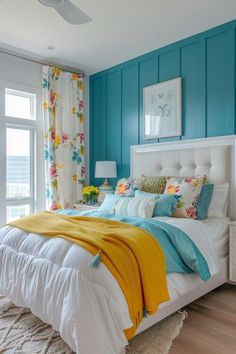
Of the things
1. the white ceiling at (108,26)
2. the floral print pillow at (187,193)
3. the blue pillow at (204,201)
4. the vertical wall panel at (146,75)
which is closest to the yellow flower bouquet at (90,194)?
the vertical wall panel at (146,75)

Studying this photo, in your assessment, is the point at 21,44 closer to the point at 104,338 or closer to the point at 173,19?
the point at 173,19

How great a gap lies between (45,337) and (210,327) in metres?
1.19

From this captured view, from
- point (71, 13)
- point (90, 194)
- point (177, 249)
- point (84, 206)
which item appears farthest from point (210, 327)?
point (71, 13)

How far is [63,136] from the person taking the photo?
4.41 m

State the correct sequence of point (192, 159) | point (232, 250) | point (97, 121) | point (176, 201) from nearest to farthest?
1. point (232, 250)
2. point (176, 201)
3. point (192, 159)
4. point (97, 121)

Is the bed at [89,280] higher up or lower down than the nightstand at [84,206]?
lower down

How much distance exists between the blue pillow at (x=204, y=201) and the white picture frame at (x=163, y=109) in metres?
0.86

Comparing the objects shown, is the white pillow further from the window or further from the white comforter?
the window

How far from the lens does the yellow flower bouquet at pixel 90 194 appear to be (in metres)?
4.23

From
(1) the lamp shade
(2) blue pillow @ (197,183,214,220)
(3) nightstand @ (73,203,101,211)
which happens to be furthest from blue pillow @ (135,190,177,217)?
(1) the lamp shade

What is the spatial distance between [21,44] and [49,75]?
61cm

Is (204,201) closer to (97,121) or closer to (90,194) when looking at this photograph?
(90,194)

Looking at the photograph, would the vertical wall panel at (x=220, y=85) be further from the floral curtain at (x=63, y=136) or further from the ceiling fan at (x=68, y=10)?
the floral curtain at (x=63, y=136)

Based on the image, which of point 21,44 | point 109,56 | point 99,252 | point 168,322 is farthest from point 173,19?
point 168,322
